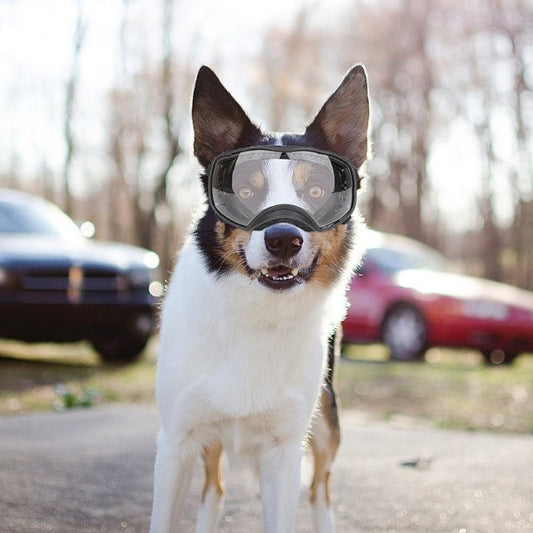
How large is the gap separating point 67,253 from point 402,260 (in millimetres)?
5158

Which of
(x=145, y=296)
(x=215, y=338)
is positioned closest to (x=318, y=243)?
(x=215, y=338)

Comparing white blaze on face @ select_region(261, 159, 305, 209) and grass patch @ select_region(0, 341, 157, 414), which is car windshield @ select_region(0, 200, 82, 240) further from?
white blaze on face @ select_region(261, 159, 305, 209)

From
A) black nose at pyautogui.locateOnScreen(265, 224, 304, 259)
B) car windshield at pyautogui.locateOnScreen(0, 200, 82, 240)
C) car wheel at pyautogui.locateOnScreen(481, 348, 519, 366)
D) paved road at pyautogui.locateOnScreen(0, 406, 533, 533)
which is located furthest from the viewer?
car wheel at pyautogui.locateOnScreen(481, 348, 519, 366)

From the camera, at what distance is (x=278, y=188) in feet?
10.00

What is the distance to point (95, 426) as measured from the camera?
5.96 metres

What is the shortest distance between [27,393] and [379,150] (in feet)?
65.2

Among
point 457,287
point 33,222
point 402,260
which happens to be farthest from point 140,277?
point 457,287

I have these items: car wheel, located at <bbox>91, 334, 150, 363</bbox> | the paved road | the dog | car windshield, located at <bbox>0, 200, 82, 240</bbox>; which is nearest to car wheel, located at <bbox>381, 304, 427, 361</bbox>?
car wheel, located at <bbox>91, 334, 150, 363</bbox>

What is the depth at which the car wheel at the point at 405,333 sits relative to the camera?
36.0ft

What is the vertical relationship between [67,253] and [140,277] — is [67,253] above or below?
above

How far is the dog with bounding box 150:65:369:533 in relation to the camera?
9.92 ft

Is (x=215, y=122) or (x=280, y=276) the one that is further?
(x=215, y=122)

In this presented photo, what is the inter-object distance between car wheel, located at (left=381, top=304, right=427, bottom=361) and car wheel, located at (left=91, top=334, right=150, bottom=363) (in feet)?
11.9

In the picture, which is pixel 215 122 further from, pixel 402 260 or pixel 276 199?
pixel 402 260
